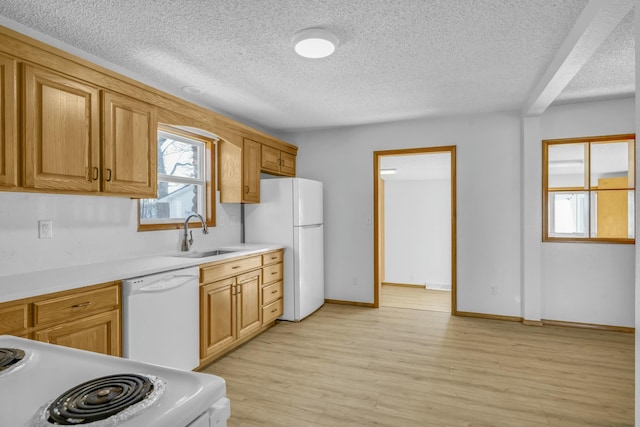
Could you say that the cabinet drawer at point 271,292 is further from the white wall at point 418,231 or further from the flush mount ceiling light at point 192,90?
the white wall at point 418,231

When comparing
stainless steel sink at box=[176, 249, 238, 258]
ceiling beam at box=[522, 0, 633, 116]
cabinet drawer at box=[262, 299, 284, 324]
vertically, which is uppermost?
ceiling beam at box=[522, 0, 633, 116]

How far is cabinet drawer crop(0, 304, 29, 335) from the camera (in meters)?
1.63

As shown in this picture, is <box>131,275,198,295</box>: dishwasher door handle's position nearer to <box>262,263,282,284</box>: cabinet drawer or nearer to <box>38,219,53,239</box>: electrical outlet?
<box>38,219,53,239</box>: electrical outlet

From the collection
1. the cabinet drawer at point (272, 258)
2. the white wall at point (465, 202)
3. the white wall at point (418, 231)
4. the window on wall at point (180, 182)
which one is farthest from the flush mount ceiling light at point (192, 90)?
the white wall at point (418, 231)

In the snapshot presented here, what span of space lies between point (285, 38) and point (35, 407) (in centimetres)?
232

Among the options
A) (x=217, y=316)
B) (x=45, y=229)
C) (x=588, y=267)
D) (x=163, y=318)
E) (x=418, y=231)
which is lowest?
(x=217, y=316)

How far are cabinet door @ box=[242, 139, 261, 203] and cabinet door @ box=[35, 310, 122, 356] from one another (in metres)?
1.98

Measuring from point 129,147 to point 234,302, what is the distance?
5.11ft

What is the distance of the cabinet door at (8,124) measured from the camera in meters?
1.84

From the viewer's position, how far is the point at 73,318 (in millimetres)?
1929

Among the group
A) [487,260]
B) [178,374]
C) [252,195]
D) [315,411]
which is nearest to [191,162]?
[252,195]

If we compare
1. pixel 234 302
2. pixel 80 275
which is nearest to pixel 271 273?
pixel 234 302

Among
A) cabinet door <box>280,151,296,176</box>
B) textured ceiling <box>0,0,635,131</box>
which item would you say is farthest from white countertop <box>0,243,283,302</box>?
cabinet door <box>280,151,296,176</box>

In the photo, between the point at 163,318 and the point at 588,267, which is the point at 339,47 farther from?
the point at 588,267
